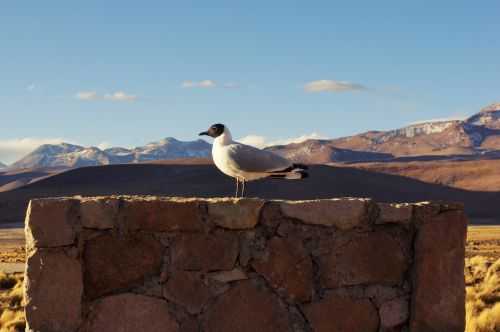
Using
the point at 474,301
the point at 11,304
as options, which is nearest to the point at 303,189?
the point at 11,304

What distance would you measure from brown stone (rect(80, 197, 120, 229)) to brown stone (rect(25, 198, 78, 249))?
0.32ft

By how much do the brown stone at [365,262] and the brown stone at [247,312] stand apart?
422 millimetres

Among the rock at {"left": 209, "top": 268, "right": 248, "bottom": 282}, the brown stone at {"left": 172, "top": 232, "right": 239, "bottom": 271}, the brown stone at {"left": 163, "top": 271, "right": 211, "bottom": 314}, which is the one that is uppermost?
the brown stone at {"left": 172, "top": 232, "right": 239, "bottom": 271}

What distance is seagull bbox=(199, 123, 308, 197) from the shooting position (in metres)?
5.48

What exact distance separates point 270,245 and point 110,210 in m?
1.18

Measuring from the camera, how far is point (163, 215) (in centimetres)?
493

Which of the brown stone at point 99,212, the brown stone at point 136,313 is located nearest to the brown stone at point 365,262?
the brown stone at point 136,313

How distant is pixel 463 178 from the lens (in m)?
116

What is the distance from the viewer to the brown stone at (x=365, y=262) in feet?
16.7

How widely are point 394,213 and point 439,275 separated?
0.58m

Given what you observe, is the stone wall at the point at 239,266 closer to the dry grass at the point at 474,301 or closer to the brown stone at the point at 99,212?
the brown stone at the point at 99,212

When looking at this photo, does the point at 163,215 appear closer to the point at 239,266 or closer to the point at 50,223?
the point at 239,266

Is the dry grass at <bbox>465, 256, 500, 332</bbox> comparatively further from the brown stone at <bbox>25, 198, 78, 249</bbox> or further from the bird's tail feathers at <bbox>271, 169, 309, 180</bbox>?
the brown stone at <bbox>25, 198, 78, 249</bbox>

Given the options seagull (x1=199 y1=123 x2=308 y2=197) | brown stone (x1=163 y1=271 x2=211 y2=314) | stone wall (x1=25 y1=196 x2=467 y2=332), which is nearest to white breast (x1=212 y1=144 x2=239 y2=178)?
seagull (x1=199 y1=123 x2=308 y2=197)
